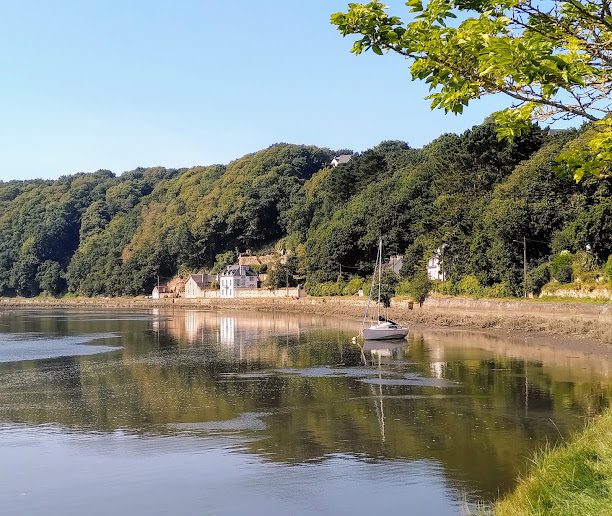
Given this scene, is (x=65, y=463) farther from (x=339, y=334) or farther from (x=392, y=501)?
(x=339, y=334)

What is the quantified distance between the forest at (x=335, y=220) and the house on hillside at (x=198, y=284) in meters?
5.90

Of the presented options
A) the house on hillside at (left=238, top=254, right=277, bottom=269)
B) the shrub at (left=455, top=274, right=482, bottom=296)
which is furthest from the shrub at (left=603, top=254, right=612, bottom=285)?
the house on hillside at (left=238, top=254, right=277, bottom=269)

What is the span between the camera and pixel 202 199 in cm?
15112

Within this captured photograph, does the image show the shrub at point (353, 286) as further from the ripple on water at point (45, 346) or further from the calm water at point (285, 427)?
the calm water at point (285, 427)

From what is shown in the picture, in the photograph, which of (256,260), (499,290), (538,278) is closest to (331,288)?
(499,290)

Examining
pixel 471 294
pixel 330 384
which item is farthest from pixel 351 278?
pixel 330 384

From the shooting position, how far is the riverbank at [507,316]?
120ft

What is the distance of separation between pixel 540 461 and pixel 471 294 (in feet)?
151

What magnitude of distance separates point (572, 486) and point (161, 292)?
423 ft

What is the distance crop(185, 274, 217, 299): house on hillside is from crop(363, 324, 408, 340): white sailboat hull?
8223 centimetres

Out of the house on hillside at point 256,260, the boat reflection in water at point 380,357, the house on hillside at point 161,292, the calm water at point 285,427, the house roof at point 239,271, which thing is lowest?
the boat reflection in water at point 380,357

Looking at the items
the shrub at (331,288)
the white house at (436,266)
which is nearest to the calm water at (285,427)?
the white house at (436,266)

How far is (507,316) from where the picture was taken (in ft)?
152

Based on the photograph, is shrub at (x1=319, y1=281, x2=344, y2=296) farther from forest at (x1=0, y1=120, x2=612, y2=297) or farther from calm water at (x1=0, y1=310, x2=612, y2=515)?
calm water at (x1=0, y1=310, x2=612, y2=515)
